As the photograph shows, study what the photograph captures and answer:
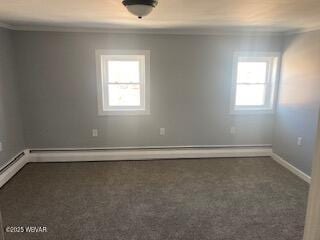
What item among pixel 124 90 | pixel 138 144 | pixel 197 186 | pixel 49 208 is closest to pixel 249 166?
pixel 197 186

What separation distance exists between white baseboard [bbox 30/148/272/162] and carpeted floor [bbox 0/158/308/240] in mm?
170

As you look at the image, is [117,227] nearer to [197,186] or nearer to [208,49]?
[197,186]

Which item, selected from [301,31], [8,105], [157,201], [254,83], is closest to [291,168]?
[254,83]

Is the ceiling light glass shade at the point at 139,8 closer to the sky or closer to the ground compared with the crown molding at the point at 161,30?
closer to the ground

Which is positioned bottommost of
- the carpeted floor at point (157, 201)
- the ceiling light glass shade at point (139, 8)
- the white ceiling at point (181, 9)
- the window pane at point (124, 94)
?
the carpeted floor at point (157, 201)

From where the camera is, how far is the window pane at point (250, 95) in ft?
14.7

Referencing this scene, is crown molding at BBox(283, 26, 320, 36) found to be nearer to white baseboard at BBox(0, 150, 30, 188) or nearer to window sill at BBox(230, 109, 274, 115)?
window sill at BBox(230, 109, 274, 115)

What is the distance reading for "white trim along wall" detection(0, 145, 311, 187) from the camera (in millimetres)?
4301

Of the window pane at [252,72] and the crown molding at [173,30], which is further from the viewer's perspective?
the window pane at [252,72]

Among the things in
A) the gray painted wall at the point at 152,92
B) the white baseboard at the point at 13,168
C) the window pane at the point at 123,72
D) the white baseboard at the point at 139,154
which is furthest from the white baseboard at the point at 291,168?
the white baseboard at the point at 13,168

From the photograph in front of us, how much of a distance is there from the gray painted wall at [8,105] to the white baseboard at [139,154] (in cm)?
50

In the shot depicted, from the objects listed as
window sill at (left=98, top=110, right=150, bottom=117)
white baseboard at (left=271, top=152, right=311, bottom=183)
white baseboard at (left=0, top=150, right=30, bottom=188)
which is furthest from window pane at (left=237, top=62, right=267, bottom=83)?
white baseboard at (left=0, top=150, right=30, bottom=188)

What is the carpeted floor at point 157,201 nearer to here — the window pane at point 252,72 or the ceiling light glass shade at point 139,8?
the window pane at point 252,72

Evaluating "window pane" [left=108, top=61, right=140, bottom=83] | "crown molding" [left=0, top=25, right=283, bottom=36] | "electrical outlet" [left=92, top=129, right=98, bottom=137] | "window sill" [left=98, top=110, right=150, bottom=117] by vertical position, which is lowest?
"electrical outlet" [left=92, top=129, right=98, bottom=137]
